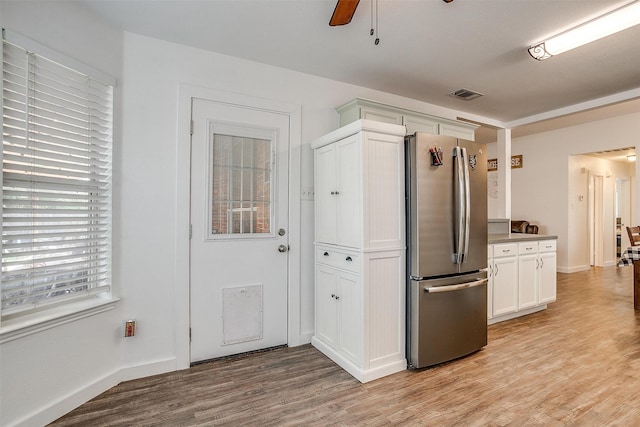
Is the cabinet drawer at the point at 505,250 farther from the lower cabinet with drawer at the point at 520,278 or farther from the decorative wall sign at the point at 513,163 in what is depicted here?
the decorative wall sign at the point at 513,163

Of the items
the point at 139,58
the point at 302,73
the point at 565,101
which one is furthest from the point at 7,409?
the point at 565,101

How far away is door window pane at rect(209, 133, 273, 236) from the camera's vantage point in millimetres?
2756

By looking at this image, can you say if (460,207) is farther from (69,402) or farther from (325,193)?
(69,402)

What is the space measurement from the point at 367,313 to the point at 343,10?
198cm

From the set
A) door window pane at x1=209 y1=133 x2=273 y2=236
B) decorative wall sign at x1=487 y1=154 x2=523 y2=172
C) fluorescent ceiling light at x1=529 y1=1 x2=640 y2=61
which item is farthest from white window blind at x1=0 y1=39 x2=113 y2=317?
decorative wall sign at x1=487 y1=154 x2=523 y2=172

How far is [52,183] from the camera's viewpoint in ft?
6.52

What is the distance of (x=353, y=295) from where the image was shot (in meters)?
2.50

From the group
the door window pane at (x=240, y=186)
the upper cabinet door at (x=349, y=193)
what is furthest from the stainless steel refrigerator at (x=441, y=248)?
the door window pane at (x=240, y=186)

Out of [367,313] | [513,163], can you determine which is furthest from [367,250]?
[513,163]

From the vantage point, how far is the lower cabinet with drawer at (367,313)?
2395 millimetres

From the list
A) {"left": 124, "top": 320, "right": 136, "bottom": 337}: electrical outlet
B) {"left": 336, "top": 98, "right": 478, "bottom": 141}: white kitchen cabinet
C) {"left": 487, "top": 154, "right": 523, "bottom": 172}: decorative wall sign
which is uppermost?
{"left": 487, "top": 154, "right": 523, "bottom": 172}: decorative wall sign

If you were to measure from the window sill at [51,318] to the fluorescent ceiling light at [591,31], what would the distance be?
387 centimetres

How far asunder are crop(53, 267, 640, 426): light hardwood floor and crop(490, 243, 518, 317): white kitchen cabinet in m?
0.53

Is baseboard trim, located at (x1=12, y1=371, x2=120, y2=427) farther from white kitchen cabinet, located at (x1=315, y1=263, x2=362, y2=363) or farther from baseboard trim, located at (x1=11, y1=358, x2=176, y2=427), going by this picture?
white kitchen cabinet, located at (x1=315, y1=263, x2=362, y2=363)
